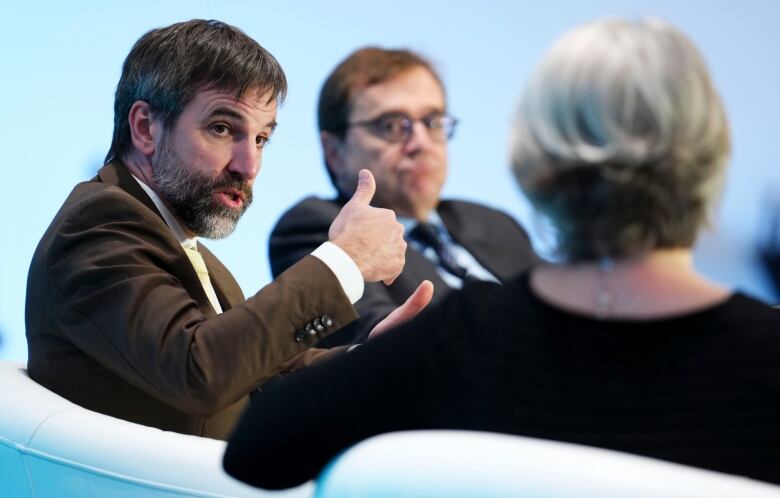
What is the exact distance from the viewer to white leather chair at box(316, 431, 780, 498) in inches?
36.5

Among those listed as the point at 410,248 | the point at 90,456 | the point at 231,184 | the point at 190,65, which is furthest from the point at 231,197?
the point at 410,248

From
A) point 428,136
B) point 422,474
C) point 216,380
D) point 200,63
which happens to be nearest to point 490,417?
point 422,474

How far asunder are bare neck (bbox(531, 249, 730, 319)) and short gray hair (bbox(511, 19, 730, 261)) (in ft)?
0.05

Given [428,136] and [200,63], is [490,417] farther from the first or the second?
[428,136]

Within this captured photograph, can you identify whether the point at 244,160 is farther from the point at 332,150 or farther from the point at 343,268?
the point at 332,150

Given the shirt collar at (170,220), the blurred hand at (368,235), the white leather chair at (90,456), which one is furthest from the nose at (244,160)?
the white leather chair at (90,456)

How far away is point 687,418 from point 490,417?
7.1 inches

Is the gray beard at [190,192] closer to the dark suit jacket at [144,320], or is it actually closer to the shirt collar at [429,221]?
the dark suit jacket at [144,320]

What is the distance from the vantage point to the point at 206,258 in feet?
7.30

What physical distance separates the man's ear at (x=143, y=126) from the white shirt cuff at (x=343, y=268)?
0.46 meters

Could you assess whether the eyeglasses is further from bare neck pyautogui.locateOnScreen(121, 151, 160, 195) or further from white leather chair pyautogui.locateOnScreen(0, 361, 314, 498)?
white leather chair pyautogui.locateOnScreen(0, 361, 314, 498)

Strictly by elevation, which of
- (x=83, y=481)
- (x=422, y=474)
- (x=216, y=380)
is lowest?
(x=83, y=481)

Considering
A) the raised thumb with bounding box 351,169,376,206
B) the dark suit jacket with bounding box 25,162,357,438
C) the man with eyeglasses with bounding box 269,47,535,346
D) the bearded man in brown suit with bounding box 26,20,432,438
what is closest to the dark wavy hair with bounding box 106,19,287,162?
the bearded man in brown suit with bounding box 26,20,432,438

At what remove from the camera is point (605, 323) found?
3.38 feet
